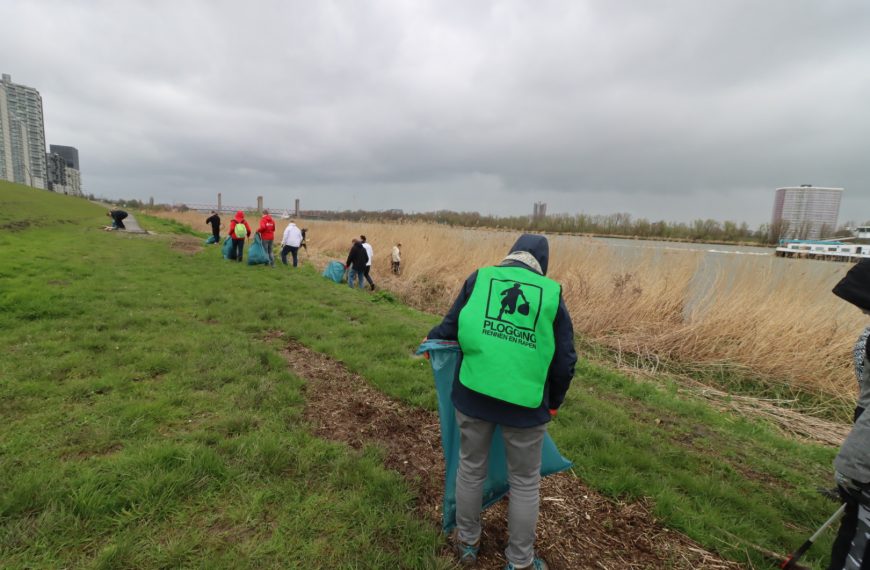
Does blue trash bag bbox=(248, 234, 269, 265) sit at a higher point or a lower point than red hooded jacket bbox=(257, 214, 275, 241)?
lower

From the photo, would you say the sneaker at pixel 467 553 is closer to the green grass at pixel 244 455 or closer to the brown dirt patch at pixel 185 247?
the green grass at pixel 244 455

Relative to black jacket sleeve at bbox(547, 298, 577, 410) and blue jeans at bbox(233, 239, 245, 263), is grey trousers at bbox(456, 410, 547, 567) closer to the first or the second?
black jacket sleeve at bbox(547, 298, 577, 410)

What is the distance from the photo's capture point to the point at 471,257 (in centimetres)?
1258

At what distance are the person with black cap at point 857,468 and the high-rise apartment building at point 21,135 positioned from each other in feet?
310

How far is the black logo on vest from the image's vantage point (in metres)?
1.78

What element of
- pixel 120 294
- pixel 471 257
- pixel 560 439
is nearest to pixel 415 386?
pixel 560 439

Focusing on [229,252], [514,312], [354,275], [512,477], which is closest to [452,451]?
[512,477]

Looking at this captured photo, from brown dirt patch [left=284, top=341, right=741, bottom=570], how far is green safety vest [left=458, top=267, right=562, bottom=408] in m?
1.10

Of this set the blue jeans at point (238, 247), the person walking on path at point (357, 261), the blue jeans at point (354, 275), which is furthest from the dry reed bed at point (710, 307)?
the blue jeans at point (238, 247)

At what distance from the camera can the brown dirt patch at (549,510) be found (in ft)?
7.27

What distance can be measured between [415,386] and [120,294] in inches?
237

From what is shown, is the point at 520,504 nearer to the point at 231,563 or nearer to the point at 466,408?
the point at 466,408

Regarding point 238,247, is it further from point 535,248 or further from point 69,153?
point 69,153

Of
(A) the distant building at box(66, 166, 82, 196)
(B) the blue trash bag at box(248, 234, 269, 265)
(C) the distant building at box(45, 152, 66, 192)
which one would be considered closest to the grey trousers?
(B) the blue trash bag at box(248, 234, 269, 265)
